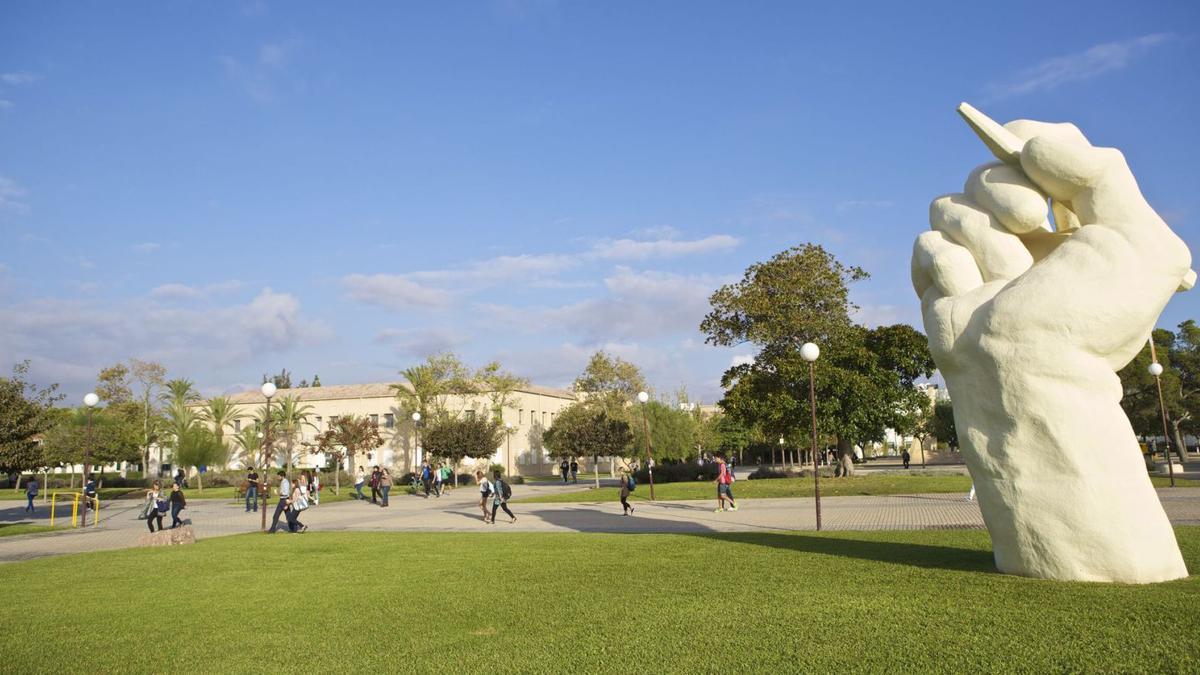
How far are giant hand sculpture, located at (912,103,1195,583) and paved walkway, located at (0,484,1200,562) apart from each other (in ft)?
25.1

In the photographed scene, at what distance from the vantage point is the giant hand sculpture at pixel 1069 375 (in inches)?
303

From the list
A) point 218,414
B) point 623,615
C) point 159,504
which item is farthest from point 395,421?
point 623,615

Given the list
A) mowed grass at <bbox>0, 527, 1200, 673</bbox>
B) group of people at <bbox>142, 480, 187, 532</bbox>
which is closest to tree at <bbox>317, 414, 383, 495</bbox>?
group of people at <bbox>142, 480, 187, 532</bbox>

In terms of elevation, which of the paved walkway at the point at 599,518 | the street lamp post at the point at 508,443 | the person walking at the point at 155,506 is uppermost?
the street lamp post at the point at 508,443

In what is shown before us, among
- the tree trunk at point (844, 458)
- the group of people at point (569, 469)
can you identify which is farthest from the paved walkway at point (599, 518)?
the group of people at point (569, 469)

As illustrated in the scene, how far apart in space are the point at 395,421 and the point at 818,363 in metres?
37.9

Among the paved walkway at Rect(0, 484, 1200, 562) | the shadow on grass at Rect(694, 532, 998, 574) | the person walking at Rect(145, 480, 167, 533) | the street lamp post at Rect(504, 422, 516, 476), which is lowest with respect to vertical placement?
the paved walkway at Rect(0, 484, 1200, 562)

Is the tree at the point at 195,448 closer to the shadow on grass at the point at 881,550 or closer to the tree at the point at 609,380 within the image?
the tree at the point at 609,380

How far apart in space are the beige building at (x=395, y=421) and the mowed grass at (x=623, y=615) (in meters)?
45.3

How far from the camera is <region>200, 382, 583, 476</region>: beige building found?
59.0 meters

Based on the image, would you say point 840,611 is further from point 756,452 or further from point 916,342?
point 756,452

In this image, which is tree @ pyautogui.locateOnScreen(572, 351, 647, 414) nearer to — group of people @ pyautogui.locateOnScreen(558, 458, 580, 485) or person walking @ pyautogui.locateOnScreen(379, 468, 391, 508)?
group of people @ pyautogui.locateOnScreen(558, 458, 580, 485)

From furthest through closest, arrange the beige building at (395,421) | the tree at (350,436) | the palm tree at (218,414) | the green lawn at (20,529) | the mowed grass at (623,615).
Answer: the beige building at (395,421) < the palm tree at (218,414) < the tree at (350,436) < the green lawn at (20,529) < the mowed grass at (623,615)

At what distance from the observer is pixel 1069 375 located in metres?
7.92
